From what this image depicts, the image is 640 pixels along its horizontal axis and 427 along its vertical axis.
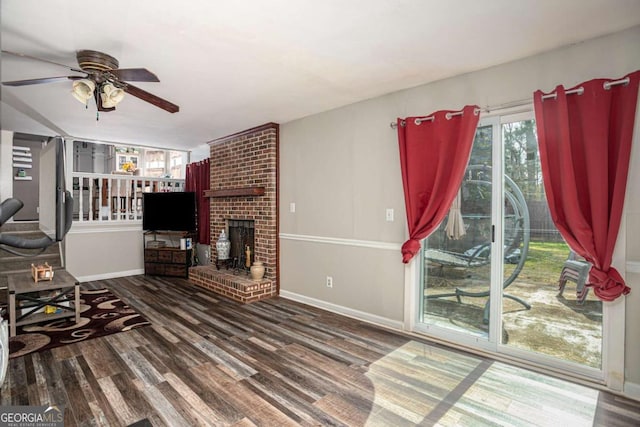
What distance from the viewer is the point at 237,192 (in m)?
4.73

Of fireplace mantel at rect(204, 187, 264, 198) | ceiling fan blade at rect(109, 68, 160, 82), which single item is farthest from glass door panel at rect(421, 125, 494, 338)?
ceiling fan blade at rect(109, 68, 160, 82)

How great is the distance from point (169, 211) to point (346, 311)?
3765 millimetres

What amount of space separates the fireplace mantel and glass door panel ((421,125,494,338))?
2413mm

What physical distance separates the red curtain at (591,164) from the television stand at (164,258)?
5.21 m

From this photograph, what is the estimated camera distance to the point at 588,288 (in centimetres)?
237

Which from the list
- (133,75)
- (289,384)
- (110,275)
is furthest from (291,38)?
(110,275)

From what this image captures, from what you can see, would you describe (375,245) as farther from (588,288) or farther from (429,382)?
(588,288)

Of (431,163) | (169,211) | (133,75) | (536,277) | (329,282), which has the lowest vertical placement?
(329,282)

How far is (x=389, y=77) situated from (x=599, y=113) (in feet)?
5.04

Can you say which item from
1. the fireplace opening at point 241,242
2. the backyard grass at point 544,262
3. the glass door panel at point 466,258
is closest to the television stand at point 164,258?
the fireplace opening at point 241,242

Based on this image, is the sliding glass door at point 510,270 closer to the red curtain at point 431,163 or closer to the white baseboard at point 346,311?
the red curtain at point 431,163

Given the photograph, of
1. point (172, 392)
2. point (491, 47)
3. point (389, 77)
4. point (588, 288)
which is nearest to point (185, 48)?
point (389, 77)

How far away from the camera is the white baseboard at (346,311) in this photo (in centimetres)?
329

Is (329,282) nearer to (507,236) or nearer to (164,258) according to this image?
(507,236)
